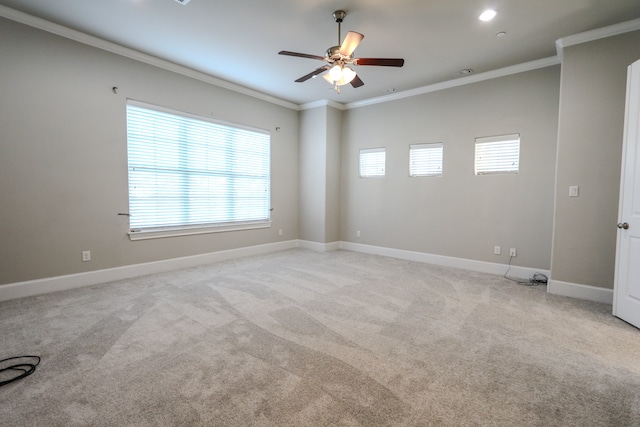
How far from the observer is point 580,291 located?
3539mm

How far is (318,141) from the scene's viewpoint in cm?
623

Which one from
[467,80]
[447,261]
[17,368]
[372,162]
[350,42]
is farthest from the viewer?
[372,162]

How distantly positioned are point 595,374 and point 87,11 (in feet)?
Answer: 18.1

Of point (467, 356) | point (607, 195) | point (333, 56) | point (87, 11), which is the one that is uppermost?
point (87, 11)

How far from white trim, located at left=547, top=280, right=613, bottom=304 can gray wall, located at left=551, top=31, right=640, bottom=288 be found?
6cm

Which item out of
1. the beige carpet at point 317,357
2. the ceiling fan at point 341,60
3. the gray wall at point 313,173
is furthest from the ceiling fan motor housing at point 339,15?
the beige carpet at point 317,357

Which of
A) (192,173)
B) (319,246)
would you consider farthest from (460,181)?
(192,173)

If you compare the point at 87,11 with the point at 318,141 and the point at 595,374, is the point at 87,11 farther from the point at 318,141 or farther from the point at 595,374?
the point at 595,374

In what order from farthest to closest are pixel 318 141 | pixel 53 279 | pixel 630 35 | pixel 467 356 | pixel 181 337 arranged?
1. pixel 318 141
2. pixel 53 279
3. pixel 630 35
4. pixel 181 337
5. pixel 467 356

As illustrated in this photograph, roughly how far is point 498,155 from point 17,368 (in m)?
5.77

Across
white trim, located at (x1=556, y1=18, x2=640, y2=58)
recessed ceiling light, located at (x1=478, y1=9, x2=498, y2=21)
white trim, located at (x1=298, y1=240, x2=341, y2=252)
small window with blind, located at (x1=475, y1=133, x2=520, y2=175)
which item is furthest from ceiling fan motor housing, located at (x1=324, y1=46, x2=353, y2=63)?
white trim, located at (x1=298, y1=240, x2=341, y2=252)

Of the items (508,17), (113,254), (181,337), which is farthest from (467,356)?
(113,254)

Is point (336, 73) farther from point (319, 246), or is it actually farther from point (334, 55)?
point (319, 246)

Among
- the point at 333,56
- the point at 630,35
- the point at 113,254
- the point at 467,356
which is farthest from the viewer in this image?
the point at 113,254
